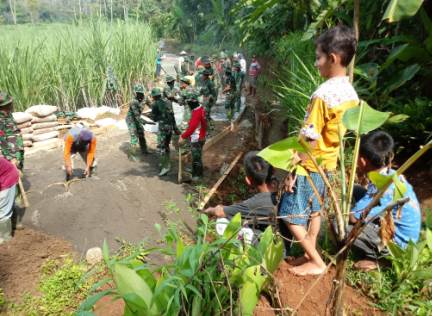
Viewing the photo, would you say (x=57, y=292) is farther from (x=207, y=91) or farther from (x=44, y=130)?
(x=44, y=130)

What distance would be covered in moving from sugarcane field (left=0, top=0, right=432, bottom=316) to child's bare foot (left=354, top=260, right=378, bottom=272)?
1cm

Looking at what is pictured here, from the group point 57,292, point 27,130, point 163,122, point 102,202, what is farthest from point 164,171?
point 27,130

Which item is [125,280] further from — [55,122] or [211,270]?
[55,122]

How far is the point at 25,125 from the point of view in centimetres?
741

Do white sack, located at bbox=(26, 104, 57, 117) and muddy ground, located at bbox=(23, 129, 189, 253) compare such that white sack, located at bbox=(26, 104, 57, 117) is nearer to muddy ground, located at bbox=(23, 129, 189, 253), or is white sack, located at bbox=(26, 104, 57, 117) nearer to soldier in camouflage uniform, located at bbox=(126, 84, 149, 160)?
muddy ground, located at bbox=(23, 129, 189, 253)

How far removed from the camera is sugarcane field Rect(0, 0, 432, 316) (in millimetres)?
1523

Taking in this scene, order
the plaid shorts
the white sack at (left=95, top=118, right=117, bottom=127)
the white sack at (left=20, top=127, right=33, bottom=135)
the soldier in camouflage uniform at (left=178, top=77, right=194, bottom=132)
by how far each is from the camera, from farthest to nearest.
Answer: the white sack at (left=95, top=118, right=117, bottom=127) < the white sack at (left=20, top=127, right=33, bottom=135) < the soldier in camouflage uniform at (left=178, top=77, right=194, bottom=132) < the plaid shorts

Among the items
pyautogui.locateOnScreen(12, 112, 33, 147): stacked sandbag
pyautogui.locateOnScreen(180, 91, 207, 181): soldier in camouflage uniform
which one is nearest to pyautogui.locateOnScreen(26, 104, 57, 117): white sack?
pyautogui.locateOnScreen(12, 112, 33, 147): stacked sandbag

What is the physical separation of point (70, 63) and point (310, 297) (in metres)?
8.88

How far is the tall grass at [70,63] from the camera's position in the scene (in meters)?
7.80

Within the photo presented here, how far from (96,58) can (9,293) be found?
7.66 m

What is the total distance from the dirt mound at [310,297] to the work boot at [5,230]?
10.9 ft

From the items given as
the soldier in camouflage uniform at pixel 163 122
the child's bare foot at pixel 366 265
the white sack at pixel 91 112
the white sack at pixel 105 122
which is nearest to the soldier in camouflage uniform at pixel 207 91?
the soldier in camouflage uniform at pixel 163 122

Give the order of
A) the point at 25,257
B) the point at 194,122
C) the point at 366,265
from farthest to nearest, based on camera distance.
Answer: the point at 194,122 < the point at 25,257 < the point at 366,265
